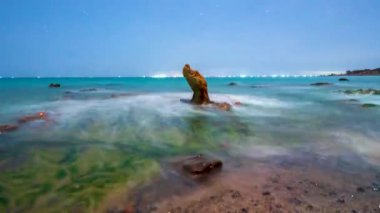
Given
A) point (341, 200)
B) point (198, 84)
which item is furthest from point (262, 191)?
point (198, 84)

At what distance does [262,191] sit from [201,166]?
2.08 meters

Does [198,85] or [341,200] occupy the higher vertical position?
[198,85]

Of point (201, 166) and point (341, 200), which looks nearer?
point (341, 200)

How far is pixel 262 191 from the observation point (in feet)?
23.4

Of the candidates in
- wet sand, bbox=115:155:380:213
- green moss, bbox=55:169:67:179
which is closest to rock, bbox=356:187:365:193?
wet sand, bbox=115:155:380:213

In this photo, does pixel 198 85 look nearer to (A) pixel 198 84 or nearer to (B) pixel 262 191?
(A) pixel 198 84

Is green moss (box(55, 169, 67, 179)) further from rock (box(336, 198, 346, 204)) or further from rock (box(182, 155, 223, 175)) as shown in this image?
rock (box(336, 198, 346, 204))

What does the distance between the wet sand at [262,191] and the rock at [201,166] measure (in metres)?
0.25

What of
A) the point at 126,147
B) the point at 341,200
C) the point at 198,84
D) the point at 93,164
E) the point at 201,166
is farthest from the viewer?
the point at 198,84

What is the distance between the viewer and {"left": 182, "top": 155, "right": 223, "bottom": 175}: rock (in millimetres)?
8447

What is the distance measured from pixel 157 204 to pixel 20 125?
13.1m

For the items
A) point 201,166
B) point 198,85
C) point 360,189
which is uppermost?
point 198,85

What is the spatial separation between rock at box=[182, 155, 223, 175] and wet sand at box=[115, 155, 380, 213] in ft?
0.83

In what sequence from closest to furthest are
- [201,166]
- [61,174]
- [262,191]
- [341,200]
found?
[341,200]
[262,191]
[61,174]
[201,166]
